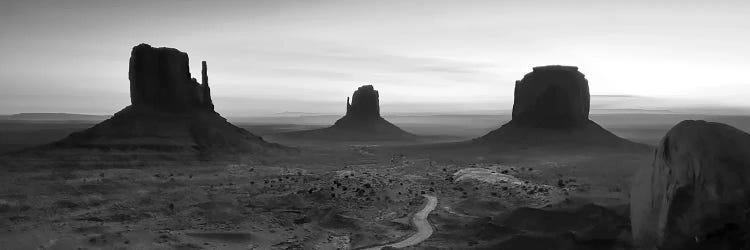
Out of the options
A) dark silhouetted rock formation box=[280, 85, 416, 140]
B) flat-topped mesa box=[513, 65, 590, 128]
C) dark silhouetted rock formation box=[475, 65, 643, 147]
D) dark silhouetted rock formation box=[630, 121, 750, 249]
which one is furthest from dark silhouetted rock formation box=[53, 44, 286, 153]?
dark silhouetted rock formation box=[630, 121, 750, 249]

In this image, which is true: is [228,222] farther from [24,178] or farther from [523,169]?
[523,169]

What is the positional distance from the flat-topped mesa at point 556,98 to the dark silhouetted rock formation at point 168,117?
3745 cm

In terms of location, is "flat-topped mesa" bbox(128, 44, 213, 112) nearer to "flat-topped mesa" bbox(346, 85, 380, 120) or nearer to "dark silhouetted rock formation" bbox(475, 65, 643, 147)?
"dark silhouetted rock formation" bbox(475, 65, 643, 147)

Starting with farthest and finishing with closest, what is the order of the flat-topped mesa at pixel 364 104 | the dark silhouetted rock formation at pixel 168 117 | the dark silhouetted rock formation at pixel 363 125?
1. the flat-topped mesa at pixel 364 104
2. the dark silhouetted rock formation at pixel 363 125
3. the dark silhouetted rock formation at pixel 168 117

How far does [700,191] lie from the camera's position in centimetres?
1337

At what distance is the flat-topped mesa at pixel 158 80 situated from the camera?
55.4m

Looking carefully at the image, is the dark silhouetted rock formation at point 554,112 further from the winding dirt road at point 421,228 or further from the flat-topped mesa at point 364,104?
the flat-topped mesa at point 364,104

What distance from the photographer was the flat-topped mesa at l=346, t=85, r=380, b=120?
110125 mm

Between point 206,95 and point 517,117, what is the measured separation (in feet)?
153

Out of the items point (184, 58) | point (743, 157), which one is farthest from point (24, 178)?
point (743, 157)

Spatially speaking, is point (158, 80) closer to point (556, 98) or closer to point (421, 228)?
point (421, 228)

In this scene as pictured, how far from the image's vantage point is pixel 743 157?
1343 centimetres

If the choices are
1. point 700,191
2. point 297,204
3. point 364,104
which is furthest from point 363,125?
point 700,191

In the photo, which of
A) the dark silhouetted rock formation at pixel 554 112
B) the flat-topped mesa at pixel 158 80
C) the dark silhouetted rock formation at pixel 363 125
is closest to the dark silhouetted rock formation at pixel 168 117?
the flat-topped mesa at pixel 158 80
